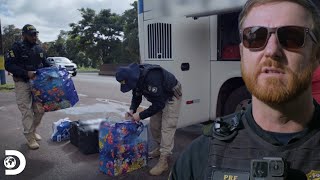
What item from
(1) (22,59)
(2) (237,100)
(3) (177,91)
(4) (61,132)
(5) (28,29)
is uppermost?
(5) (28,29)

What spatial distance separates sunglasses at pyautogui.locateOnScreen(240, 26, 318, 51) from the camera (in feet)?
3.71

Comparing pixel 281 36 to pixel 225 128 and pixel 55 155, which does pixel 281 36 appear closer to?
pixel 225 128

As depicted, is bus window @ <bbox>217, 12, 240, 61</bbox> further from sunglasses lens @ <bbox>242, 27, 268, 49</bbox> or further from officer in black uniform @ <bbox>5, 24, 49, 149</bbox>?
sunglasses lens @ <bbox>242, 27, 268, 49</bbox>

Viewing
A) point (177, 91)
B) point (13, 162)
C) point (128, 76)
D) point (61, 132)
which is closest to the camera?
point (128, 76)

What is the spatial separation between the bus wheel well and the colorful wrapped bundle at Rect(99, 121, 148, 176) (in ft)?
4.97

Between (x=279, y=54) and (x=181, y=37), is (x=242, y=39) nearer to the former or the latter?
(x=279, y=54)

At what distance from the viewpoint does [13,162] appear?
4.24 metres

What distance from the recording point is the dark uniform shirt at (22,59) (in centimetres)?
449

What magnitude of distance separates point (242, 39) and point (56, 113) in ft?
22.9

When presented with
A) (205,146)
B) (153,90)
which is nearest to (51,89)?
(153,90)

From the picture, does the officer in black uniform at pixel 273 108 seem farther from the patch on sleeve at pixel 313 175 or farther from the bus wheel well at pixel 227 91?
the bus wheel well at pixel 227 91

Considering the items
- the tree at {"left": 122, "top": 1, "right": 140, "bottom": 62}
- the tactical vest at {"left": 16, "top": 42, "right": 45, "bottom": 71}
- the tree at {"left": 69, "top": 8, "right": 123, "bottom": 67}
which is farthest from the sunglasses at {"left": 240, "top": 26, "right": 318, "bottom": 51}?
the tree at {"left": 69, "top": 8, "right": 123, "bottom": 67}

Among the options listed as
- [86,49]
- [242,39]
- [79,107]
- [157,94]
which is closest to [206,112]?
[157,94]

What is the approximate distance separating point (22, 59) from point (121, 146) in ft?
7.04
